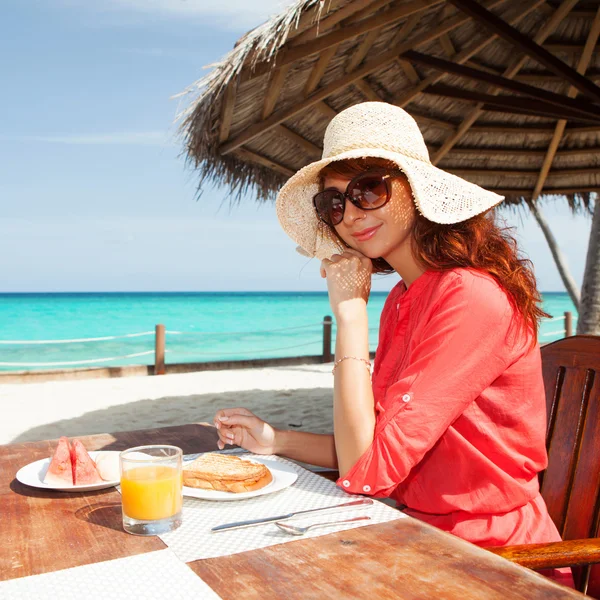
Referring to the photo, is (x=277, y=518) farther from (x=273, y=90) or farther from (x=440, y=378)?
(x=273, y=90)

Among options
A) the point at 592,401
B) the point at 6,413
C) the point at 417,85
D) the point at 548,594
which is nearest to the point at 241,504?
the point at 548,594

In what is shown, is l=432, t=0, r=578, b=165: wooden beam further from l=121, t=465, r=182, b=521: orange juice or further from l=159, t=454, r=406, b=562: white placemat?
l=121, t=465, r=182, b=521: orange juice

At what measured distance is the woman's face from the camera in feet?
5.62

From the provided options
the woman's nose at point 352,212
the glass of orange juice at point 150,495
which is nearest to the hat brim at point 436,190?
the woman's nose at point 352,212

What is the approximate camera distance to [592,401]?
72.7 inches

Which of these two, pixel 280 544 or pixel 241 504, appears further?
pixel 241 504

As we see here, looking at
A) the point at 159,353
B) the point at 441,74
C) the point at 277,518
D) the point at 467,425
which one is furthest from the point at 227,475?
the point at 159,353

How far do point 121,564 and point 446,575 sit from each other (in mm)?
489

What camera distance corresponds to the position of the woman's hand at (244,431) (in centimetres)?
172

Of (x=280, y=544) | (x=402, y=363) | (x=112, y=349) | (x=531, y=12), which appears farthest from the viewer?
(x=112, y=349)

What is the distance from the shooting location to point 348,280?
1772mm

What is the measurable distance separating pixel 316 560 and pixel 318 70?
3264mm

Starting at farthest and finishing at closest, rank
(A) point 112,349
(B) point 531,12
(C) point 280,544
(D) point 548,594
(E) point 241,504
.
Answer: (A) point 112,349 < (B) point 531,12 < (E) point 241,504 < (C) point 280,544 < (D) point 548,594

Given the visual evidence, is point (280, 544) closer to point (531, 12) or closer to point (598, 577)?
point (598, 577)
